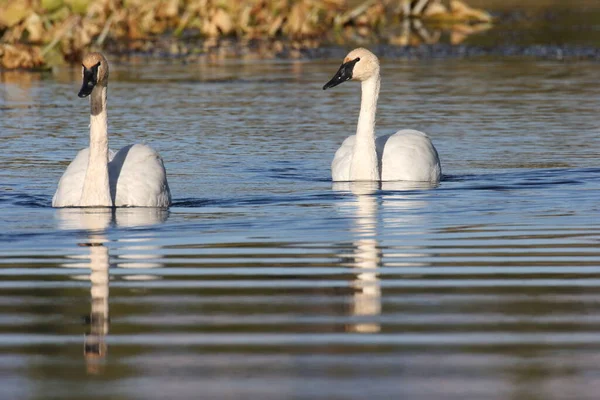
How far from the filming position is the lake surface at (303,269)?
5656 millimetres

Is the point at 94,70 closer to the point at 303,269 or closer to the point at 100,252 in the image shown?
the point at 100,252

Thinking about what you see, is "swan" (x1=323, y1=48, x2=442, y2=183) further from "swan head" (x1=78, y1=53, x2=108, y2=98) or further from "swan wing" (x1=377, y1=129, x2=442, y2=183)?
"swan head" (x1=78, y1=53, x2=108, y2=98)

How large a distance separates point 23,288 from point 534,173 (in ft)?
24.0

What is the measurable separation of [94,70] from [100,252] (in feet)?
9.27

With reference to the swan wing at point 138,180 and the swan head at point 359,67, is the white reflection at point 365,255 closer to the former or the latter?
the swan wing at point 138,180

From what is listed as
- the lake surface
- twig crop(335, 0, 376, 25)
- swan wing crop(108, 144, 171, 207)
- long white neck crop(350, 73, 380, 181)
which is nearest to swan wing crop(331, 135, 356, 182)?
long white neck crop(350, 73, 380, 181)

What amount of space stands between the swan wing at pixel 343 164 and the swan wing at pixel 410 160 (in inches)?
13.1

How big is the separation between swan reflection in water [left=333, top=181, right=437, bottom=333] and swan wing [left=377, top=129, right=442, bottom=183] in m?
0.12

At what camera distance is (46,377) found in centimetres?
560

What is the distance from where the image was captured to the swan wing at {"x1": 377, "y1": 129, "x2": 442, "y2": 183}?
1367cm

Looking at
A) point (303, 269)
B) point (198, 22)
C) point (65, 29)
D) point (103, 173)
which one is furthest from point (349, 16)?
point (303, 269)

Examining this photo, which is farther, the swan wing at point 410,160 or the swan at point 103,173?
the swan wing at point 410,160

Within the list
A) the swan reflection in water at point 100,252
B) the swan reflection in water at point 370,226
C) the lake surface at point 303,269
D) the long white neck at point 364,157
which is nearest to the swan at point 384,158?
the long white neck at point 364,157

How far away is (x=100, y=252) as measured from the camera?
30.5ft
